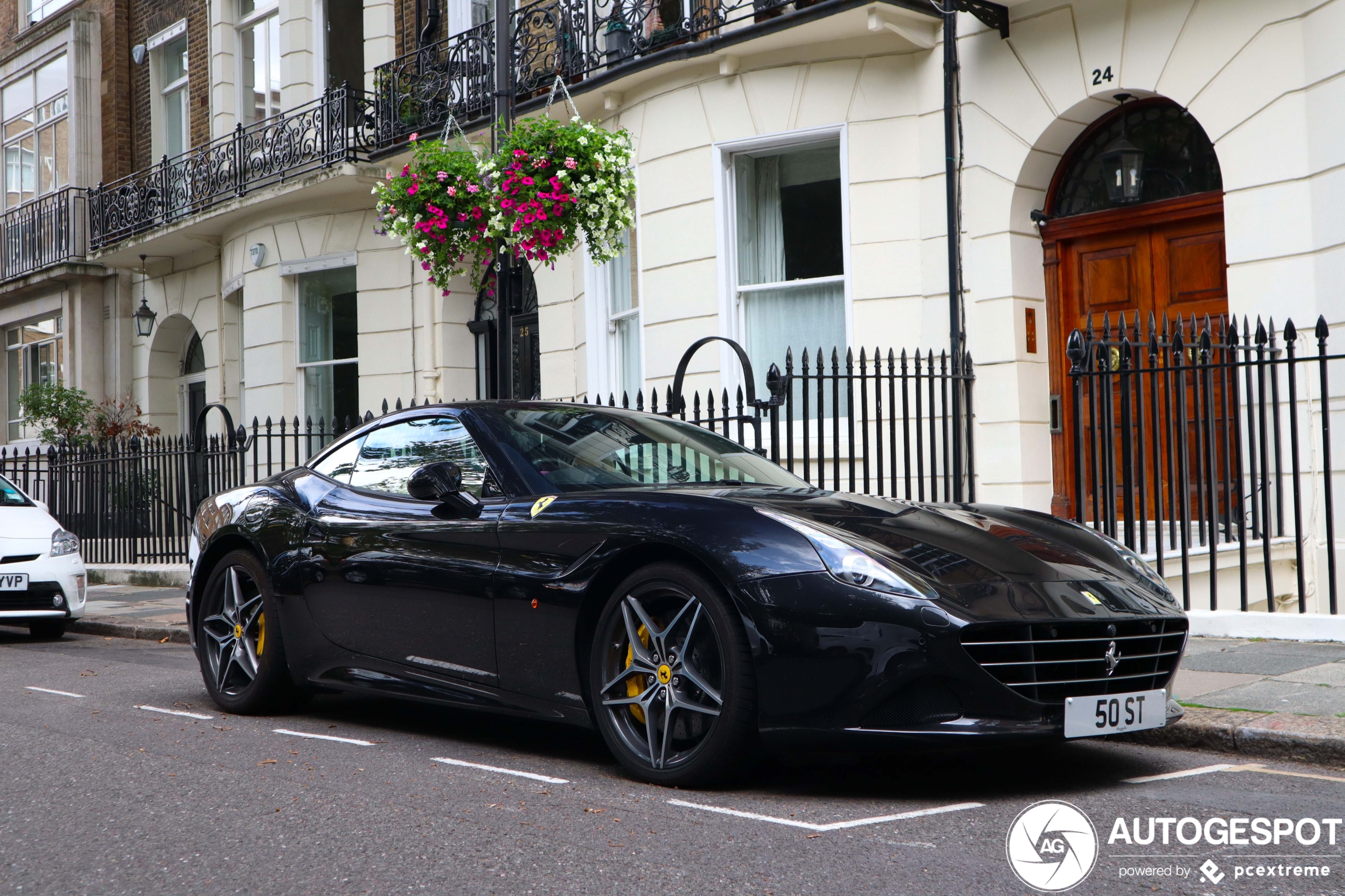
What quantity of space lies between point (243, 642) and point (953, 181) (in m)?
7.30

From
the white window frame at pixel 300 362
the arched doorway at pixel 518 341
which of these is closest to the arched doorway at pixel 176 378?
the white window frame at pixel 300 362

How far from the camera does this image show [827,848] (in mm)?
3625

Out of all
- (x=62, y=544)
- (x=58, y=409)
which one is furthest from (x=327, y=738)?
(x=58, y=409)

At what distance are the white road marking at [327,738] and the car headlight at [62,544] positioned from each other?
17.7 feet

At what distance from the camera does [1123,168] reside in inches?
418

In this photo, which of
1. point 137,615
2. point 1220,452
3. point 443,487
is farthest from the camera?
point 137,615

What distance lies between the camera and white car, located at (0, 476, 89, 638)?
9.98 m

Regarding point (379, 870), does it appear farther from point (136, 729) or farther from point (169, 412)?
point (169, 412)

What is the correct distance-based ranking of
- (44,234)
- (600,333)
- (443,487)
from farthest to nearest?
1. (44,234)
2. (600,333)
3. (443,487)

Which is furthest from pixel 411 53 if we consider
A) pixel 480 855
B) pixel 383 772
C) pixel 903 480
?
pixel 480 855

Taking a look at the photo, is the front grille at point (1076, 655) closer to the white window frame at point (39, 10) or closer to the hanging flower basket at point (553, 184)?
the hanging flower basket at point (553, 184)

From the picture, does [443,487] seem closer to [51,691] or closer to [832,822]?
[832,822]

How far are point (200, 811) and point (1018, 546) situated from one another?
112 inches

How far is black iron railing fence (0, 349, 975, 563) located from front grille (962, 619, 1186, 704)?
13.2 ft
